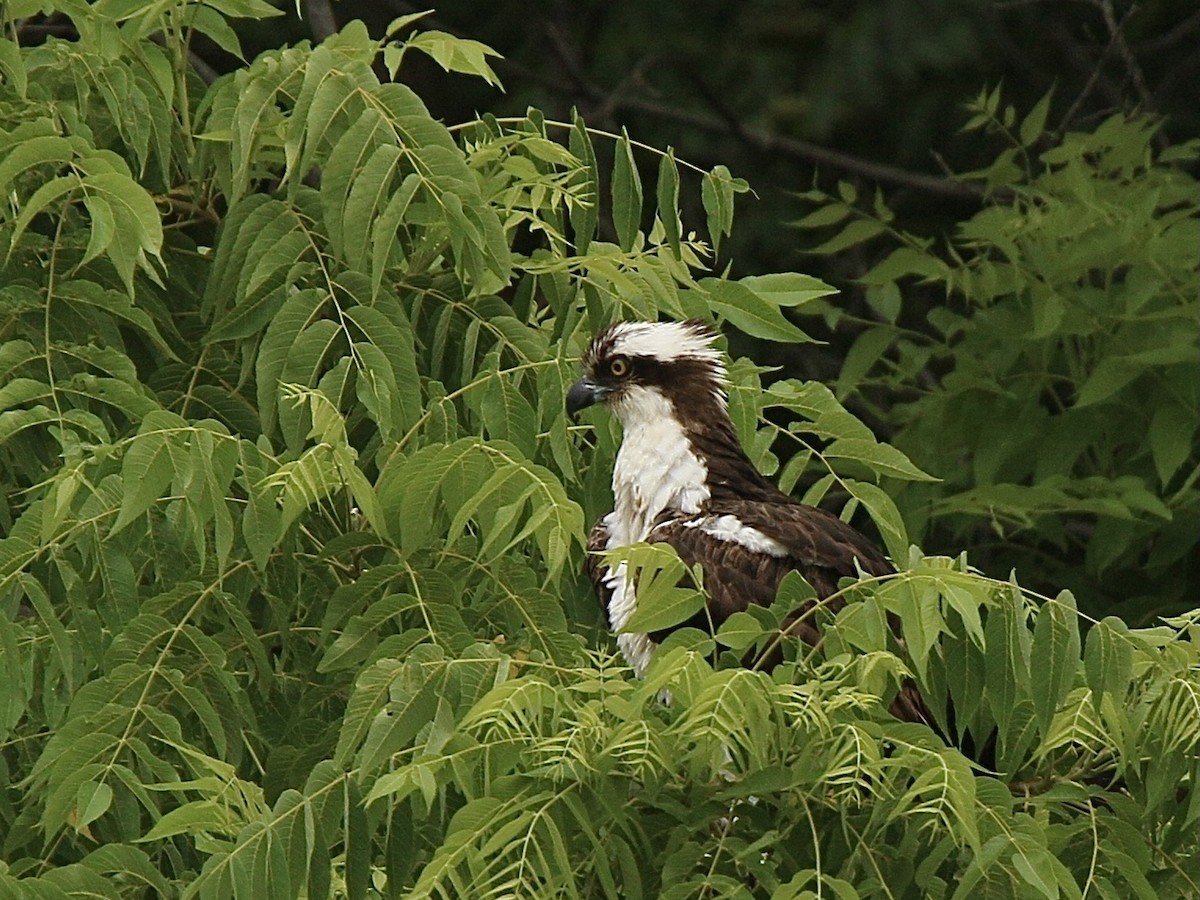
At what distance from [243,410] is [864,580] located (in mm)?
1349

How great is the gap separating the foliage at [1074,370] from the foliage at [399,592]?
2864 millimetres

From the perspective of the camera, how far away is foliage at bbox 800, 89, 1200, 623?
7.26m

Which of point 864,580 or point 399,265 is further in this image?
point 399,265

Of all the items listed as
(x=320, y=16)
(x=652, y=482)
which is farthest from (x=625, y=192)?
(x=320, y=16)

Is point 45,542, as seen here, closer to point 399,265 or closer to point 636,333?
point 399,265

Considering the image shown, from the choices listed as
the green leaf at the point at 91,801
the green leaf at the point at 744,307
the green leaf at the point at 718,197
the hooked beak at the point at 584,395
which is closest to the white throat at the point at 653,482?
the hooked beak at the point at 584,395

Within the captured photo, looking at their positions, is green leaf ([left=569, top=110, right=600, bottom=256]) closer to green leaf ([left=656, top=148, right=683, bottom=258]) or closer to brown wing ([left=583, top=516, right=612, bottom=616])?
green leaf ([left=656, top=148, right=683, bottom=258])

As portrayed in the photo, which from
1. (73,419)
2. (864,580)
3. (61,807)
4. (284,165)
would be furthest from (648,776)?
(284,165)

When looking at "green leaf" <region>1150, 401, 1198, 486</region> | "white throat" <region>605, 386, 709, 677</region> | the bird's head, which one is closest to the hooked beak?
the bird's head

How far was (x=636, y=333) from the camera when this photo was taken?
4820mm

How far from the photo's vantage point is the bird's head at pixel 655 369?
15.7 ft

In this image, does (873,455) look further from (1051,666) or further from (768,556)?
(1051,666)

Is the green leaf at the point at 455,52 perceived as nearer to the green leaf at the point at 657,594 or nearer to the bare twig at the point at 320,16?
the green leaf at the point at 657,594

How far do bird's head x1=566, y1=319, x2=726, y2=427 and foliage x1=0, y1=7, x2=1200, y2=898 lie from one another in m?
0.12
